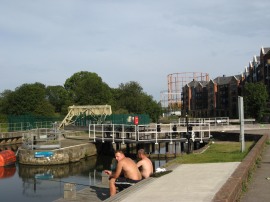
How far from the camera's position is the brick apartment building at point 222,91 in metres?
97.6

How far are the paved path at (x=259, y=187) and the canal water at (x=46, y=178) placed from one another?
5.55 m

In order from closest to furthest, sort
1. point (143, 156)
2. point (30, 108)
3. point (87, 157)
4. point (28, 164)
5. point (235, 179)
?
point (235, 179), point (143, 156), point (28, 164), point (87, 157), point (30, 108)

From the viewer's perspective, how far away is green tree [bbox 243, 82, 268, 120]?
68.5 metres

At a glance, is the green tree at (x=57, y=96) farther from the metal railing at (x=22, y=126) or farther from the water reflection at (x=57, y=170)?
the water reflection at (x=57, y=170)

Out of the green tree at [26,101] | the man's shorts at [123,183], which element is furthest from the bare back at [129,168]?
the green tree at [26,101]

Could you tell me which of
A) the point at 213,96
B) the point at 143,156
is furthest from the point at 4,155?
the point at 213,96

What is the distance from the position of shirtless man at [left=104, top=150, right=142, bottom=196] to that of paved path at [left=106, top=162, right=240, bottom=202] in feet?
1.29

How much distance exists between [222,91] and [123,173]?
122m

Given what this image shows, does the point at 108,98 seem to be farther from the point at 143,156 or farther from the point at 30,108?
the point at 143,156

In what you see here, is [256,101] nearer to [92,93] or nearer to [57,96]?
[92,93]

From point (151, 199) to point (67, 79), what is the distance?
115 m

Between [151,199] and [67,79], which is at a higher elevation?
[67,79]

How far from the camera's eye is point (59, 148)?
3172cm

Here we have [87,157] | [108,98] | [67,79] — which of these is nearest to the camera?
[87,157]
